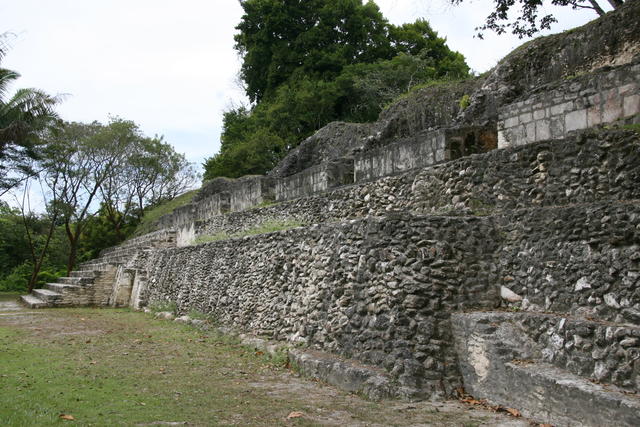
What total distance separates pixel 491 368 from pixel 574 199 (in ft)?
6.28

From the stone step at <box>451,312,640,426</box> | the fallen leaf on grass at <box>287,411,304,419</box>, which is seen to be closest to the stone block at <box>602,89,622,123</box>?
the stone step at <box>451,312,640,426</box>

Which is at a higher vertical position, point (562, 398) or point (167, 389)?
point (562, 398)

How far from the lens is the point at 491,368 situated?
4.85m

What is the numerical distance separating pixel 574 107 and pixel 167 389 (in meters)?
5.35

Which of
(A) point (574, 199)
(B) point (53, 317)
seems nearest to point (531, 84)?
(A) point (574, 199)

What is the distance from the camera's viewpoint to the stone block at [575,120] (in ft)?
21.3

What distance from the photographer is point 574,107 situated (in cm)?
658

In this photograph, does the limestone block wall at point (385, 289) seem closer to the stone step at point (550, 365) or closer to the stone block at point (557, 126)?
the stone step at point (550, 365)

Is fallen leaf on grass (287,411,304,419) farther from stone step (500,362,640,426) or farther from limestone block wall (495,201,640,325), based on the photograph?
limestone block wall (495,201,640,325)

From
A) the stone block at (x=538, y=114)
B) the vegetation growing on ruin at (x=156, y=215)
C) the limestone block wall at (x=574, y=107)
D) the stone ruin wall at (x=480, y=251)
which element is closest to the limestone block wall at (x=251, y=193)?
the stone ruin wall at (x=480, y=251)

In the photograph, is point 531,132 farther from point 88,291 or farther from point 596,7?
point 88,291

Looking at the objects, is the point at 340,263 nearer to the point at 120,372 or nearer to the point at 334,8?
the point at 120,372

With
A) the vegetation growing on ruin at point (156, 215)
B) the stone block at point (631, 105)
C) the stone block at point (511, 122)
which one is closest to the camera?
the stone block at point (631, 105)

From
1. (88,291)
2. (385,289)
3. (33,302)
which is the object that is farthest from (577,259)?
(33,302)
